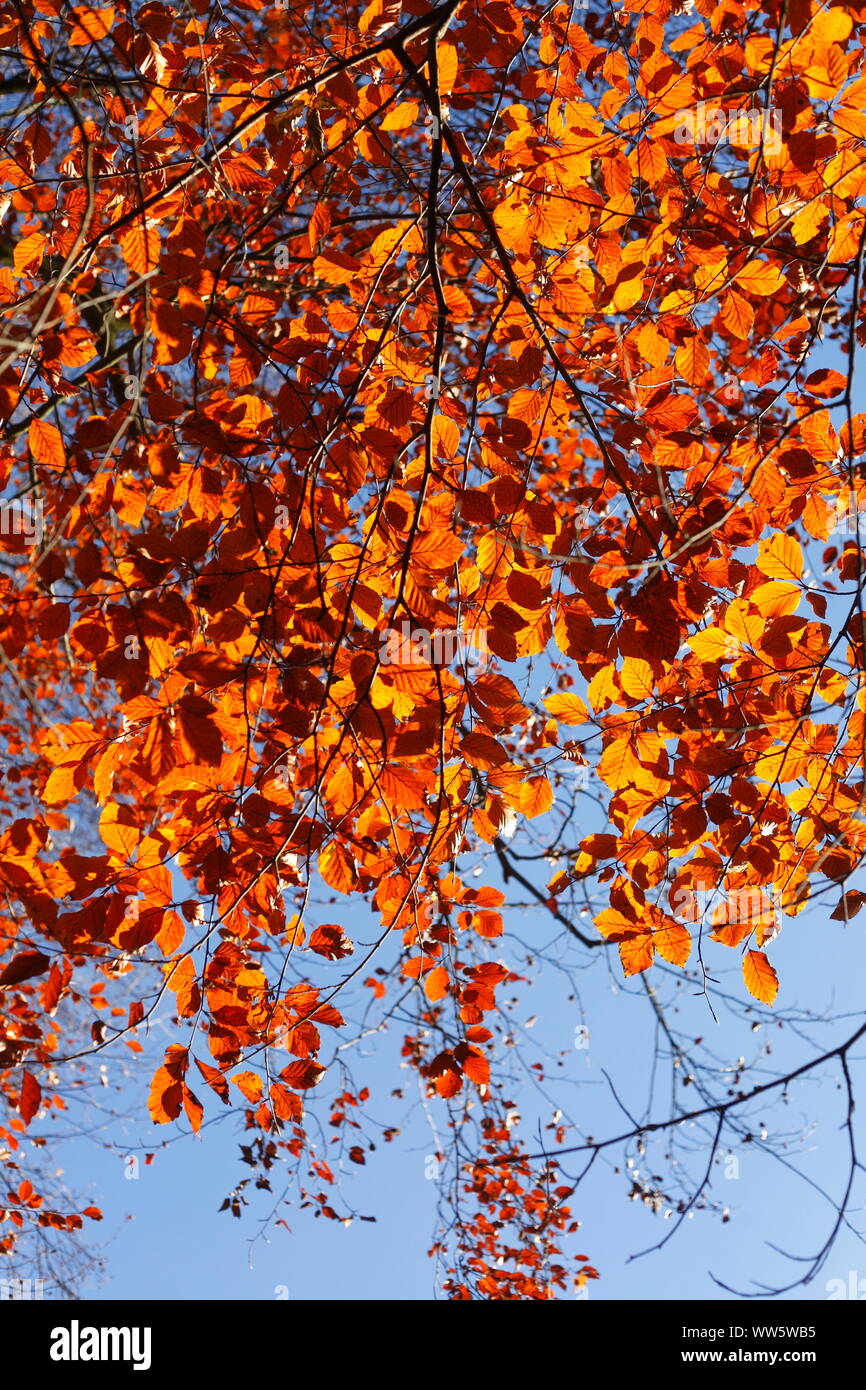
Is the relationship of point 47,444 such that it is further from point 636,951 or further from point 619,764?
point 636,951

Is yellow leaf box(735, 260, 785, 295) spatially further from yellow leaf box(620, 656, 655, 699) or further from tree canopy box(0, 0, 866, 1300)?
yellow leaf box(620, 656, 655, 699)

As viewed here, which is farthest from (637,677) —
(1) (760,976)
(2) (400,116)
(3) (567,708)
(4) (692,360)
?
(2) (400,116)

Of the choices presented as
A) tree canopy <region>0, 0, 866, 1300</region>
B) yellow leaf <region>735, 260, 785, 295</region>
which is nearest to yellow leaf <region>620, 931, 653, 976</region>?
tree canopy <region>0, 0, 866, 1300</region>

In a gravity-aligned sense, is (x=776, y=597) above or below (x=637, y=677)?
above

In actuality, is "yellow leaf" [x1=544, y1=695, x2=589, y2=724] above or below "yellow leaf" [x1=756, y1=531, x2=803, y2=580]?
below

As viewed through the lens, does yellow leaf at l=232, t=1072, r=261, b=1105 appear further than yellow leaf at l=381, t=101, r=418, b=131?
No

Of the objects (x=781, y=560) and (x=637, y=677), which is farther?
(x=637, y=677)

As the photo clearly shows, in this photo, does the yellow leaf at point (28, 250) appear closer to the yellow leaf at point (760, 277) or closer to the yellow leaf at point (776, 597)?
the yellow leaf at point (760, 277)

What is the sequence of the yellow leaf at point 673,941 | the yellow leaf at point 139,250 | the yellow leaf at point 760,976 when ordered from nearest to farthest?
1. the yellow leaf at point 139,250
2. the yellow leaf at point 760,976
3. the yellow leaf at point 673,941

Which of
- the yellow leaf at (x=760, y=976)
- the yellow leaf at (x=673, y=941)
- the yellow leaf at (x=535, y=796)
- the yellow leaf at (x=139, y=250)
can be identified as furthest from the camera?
the yellow leaf at (x=535, y=796)

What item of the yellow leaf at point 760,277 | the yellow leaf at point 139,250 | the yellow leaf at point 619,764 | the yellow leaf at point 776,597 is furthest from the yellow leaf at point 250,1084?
the yellow leaf at point 760,277

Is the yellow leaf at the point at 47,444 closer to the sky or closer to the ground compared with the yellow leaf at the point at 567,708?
closer to the sky
